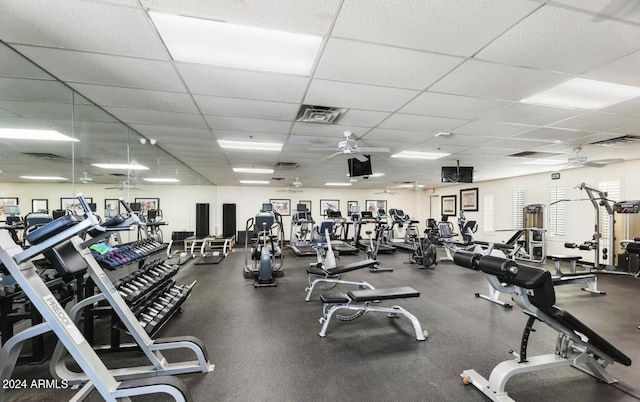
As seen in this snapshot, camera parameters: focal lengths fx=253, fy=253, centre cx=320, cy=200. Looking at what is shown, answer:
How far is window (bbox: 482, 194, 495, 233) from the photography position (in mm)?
9164

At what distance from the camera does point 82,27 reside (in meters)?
1.65

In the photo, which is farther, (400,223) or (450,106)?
(400,223)

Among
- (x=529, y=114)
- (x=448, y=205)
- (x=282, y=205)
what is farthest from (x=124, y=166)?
(x=448, y=205)

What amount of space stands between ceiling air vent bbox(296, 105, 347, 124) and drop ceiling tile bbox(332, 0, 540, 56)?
4.02 feet

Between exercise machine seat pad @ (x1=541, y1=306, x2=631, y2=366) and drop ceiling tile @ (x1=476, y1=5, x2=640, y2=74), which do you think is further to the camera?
exercise machine seat pad @ (x1=541, y1=306, x2=631, y2=366)

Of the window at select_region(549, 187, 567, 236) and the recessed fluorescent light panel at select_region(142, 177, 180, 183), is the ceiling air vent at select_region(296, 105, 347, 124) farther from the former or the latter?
the window at select_region(549, 187, 567, 236)

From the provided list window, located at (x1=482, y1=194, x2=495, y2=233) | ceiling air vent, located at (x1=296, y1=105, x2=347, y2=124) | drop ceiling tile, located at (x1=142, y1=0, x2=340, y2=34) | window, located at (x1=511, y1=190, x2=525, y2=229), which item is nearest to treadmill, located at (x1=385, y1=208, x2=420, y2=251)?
window, located at (x1=482, y1=194, x2=495, y2=233)

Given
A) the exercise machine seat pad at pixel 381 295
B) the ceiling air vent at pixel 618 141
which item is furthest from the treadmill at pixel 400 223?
the exercise machine seat pad at pixel 381 295

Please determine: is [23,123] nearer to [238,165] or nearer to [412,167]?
[238,165]

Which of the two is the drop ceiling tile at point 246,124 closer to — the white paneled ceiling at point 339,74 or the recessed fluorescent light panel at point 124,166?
the white paneled ceiling at point 339,74

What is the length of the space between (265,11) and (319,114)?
5.34ft

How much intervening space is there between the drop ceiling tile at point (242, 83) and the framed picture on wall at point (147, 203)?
107 inches

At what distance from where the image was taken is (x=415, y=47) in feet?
6.13

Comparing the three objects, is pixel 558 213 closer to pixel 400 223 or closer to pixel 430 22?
pixel 400 223
